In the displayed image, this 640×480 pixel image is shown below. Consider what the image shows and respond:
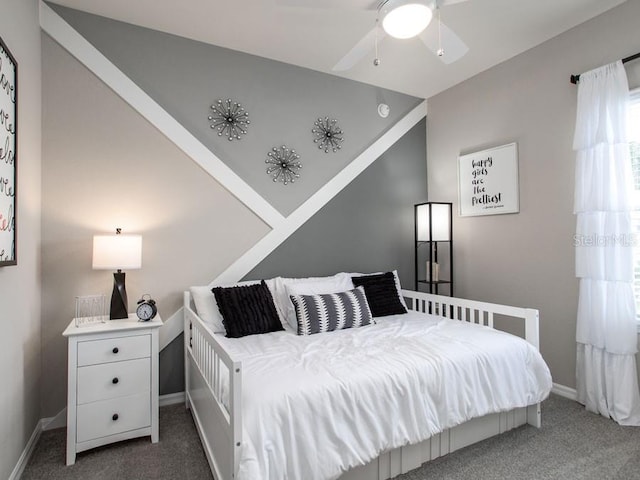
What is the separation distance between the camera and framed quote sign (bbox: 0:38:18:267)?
1.58 meters

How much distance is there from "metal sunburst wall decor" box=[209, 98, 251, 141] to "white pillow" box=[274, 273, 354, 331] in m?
1.19

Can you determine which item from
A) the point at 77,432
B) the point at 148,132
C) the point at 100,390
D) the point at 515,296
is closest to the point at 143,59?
the point at 148,132

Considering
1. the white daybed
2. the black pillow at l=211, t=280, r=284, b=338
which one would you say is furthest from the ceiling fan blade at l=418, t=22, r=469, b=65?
the black pillow at l=211, t=280, r=284, b=338

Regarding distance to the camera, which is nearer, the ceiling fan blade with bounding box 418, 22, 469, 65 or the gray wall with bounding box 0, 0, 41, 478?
the gray wall with bounding box 0, 0, 41, 478

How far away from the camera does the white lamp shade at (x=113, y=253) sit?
216 cm

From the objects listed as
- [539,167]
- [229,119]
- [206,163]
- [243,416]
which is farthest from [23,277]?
[539,167]

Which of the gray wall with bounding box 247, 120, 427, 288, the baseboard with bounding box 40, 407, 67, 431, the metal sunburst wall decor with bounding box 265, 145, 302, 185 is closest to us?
the baseboard with bounding box 40, 407, 67, 431

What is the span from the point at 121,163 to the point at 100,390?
1452 millimetres

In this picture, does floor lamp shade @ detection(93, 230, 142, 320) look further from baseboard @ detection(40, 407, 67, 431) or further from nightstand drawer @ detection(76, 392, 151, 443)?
baseboard @ detection(40, 407, 67, 431)

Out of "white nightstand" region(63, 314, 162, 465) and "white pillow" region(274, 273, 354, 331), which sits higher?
"white pillow" region(274, 273, 354, 331)

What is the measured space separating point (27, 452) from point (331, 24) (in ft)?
10.3

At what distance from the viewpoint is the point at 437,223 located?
3449 millimetres

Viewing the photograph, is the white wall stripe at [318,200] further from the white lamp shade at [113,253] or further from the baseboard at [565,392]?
the baseboard at [565,392]

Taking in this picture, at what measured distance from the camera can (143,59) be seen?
2582mm
